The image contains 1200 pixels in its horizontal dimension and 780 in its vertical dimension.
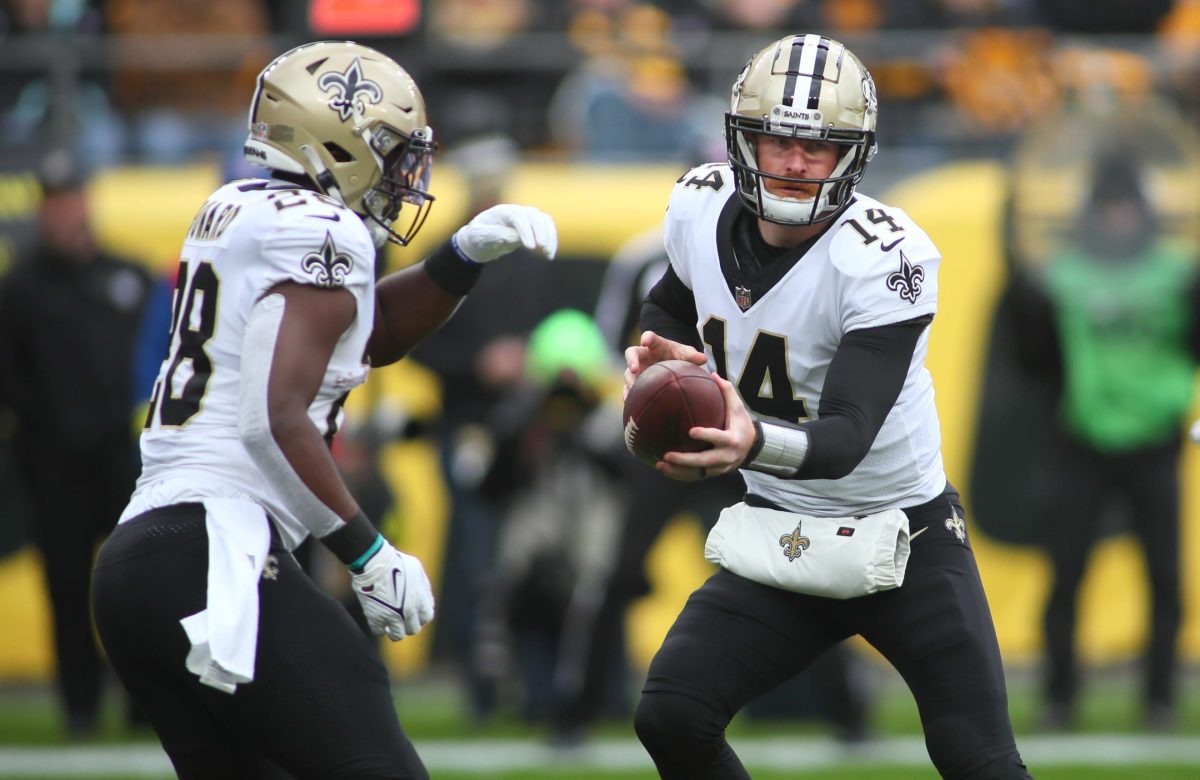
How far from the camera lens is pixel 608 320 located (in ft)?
21.7

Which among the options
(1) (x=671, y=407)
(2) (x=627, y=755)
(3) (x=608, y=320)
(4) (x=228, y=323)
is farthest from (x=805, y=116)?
(2) (x=627, y=755)

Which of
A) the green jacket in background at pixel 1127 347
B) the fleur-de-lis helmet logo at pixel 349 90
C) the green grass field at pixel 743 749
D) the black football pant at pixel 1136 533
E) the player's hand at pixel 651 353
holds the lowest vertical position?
the green grass field at pixel 743 749

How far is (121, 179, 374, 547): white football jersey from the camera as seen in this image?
3412 millimetres

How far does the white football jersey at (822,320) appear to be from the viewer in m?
3.49

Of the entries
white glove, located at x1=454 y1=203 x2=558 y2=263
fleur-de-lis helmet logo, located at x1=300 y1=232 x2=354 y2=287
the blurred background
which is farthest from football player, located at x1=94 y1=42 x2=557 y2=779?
the blurred background

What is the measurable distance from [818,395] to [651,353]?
0.37 metres

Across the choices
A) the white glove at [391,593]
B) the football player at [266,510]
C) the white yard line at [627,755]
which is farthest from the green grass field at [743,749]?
the football player at [266,510]

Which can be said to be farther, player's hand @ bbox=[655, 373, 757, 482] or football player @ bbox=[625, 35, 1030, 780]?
football player @ bbox=[625, 35, 1030, 780]

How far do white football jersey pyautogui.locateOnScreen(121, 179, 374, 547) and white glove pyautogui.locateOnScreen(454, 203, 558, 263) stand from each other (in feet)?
1.50

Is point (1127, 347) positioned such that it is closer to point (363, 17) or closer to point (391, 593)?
point (363, 17)

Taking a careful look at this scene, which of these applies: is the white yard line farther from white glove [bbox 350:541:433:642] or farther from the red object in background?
the red object in background

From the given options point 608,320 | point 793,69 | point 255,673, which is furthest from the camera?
point 608,320

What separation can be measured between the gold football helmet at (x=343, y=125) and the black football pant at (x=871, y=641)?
1.13 meters

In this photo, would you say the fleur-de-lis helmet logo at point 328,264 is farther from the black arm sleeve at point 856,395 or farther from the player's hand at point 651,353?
the black arm sleeve at point 856,395
